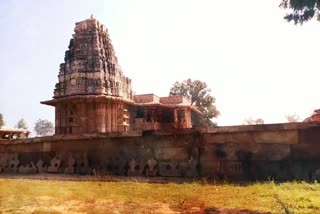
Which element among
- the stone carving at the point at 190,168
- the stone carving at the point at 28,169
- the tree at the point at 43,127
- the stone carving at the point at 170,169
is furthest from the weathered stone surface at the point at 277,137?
the tree at the point at 43,127

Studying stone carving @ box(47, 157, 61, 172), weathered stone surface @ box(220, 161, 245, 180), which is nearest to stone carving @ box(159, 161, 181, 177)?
weathered stone surface @ box(220, 161, 245, 180)

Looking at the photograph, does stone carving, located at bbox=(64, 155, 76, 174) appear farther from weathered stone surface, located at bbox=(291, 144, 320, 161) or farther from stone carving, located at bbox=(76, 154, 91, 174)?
weathered stone surface, located at bbox=(291, 144, 320, 161)

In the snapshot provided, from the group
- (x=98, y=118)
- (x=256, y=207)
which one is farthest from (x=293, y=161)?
(x=98, y=118)

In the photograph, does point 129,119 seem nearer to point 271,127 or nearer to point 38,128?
point 271,127

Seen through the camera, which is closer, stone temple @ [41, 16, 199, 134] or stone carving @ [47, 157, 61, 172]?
stone carving @ [47, 157, 61, 172]

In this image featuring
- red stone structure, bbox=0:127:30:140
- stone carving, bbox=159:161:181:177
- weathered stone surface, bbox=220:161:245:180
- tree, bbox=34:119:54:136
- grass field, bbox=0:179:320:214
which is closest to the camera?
grass field, bbox=0:179:320:214

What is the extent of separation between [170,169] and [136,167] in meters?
0.94

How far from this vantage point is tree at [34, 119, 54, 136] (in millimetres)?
72812

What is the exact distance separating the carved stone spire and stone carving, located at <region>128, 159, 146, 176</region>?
10.8 metres

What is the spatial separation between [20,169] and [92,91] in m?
8.61

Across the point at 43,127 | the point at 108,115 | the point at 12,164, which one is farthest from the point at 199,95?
the point at 43,127

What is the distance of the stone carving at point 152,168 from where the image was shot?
276 inches

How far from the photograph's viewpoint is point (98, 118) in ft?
57.7

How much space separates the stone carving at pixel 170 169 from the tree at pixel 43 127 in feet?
233
